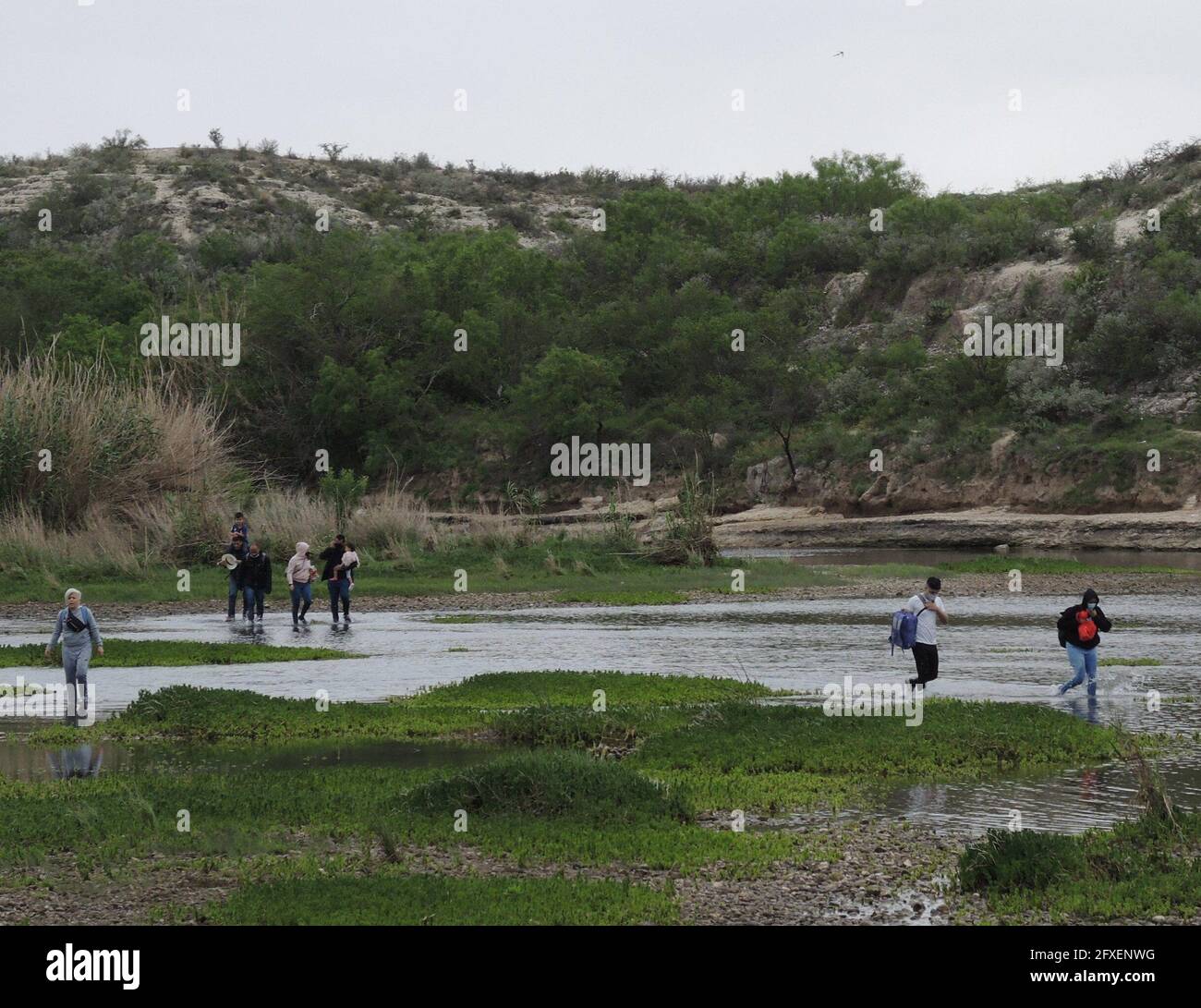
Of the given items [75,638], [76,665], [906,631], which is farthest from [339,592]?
[906,631]

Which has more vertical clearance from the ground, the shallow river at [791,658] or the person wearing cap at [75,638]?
the person wearing cap at [75,638]

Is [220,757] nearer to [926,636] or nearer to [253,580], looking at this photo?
[926,636]

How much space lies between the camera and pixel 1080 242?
7825cm

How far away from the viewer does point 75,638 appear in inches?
762

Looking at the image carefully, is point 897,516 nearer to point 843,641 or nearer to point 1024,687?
point 843,641

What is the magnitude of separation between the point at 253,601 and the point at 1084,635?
18786 millimetres

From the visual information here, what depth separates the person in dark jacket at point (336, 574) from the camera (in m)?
32.7

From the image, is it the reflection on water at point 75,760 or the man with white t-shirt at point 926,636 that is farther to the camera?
the man with white t-shirt at point 926,636

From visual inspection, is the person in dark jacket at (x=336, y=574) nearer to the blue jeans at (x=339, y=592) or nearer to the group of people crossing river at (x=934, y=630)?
the blue jeans at (x=339, y=592)

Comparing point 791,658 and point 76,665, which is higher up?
point 76,665

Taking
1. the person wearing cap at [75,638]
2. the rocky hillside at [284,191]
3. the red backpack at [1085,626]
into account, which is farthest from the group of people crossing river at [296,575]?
the rocky hillside at [284,191]

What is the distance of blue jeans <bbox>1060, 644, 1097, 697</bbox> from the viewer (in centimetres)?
2073

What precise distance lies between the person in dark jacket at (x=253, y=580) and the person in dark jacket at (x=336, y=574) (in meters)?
1.30
